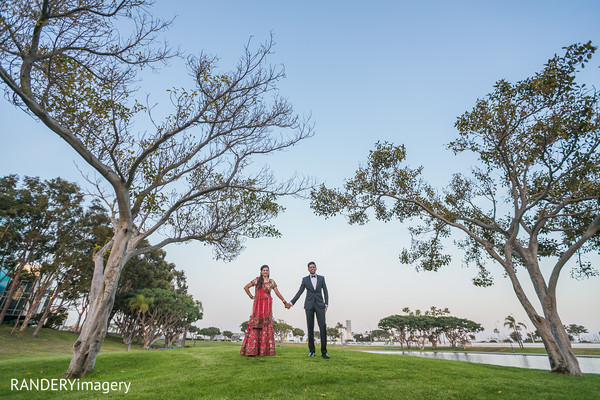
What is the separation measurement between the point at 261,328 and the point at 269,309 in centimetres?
65

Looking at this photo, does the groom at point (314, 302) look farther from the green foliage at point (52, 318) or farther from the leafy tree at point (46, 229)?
the green foliage at point (52, 318)

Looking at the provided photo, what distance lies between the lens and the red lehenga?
9.02 meters

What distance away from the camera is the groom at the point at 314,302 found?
8.67 m

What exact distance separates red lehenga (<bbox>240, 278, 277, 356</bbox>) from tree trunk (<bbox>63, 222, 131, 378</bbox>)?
14.9ft

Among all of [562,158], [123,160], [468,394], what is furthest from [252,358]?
[562,158]

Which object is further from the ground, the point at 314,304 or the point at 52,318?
the point at 314,304

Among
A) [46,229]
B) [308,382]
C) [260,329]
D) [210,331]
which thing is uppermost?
[46,229]

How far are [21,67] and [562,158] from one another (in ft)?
58.9

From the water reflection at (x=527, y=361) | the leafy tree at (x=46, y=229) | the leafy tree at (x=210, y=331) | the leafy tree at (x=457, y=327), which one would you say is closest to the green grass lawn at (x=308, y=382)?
the water reflection at (x=527, y=361)

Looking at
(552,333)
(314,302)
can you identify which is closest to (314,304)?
(314,302)

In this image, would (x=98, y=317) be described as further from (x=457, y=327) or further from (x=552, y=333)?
(x=457, y=327)

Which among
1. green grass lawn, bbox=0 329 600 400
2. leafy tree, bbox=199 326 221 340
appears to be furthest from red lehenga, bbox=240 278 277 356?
leafy tree, bbox=199 326 221 340

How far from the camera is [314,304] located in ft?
28.7

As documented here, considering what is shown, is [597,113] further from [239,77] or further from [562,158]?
[239,77]
